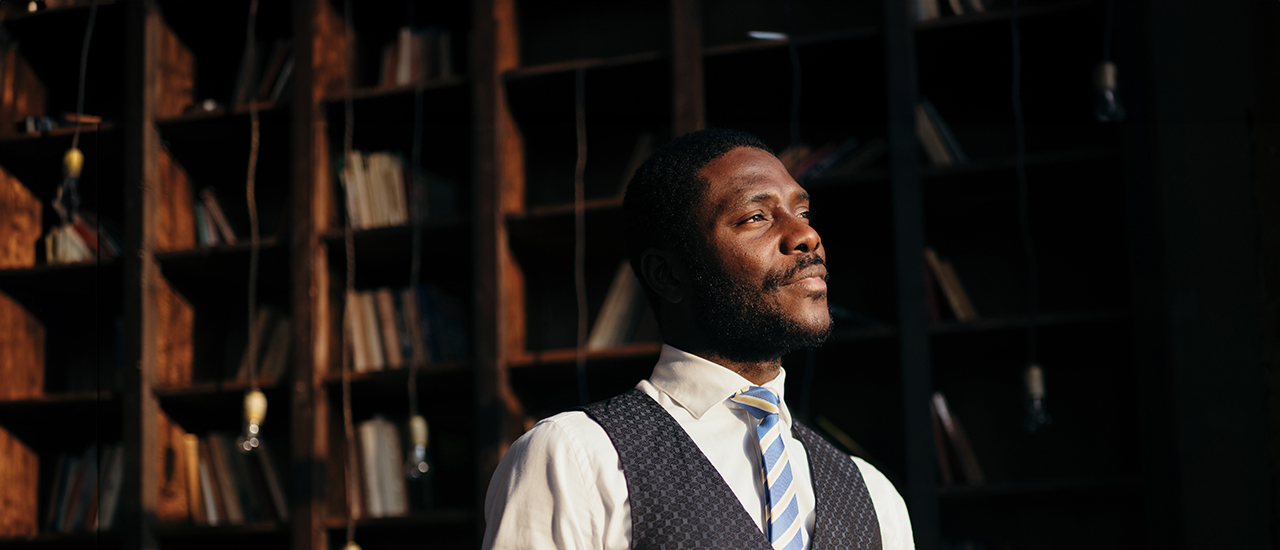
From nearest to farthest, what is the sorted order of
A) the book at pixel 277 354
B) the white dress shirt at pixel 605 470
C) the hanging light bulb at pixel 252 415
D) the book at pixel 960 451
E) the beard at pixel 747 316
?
the white dress shirt at pixel 605 470 → the beard at pixel 747 316 → the book at pixel 960 451 → the hanging light bulb at pixel 252 415 → the book at pixel 277 354

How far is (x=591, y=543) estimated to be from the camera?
999mm

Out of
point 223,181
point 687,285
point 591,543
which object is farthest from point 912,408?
point 223,181

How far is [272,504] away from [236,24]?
1.50 metres

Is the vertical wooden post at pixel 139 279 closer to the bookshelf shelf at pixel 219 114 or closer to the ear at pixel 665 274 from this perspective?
the bookshelf shelf at pixel 219 114

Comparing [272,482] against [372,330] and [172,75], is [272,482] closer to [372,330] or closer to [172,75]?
[372,330]

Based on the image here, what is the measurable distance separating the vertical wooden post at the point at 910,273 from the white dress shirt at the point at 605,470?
1.22m

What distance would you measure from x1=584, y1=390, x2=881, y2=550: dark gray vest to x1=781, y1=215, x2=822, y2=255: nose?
23 centimetres

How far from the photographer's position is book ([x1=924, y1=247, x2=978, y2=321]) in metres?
2.51

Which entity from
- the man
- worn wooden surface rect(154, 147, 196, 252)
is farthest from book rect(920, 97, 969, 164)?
worn wooden surface rect(154, 147, 196, 252)

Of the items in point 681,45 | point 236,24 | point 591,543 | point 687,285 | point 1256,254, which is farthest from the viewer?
point 236,24

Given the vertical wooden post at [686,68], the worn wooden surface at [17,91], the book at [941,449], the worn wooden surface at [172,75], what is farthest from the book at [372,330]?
the book at [941,449]

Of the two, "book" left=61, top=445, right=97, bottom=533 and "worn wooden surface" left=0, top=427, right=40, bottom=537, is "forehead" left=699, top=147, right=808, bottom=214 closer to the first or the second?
"book" left=61, top=445, right=97, bottom=533

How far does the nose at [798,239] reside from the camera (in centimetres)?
113

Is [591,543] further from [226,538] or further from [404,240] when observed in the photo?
[226,538]
